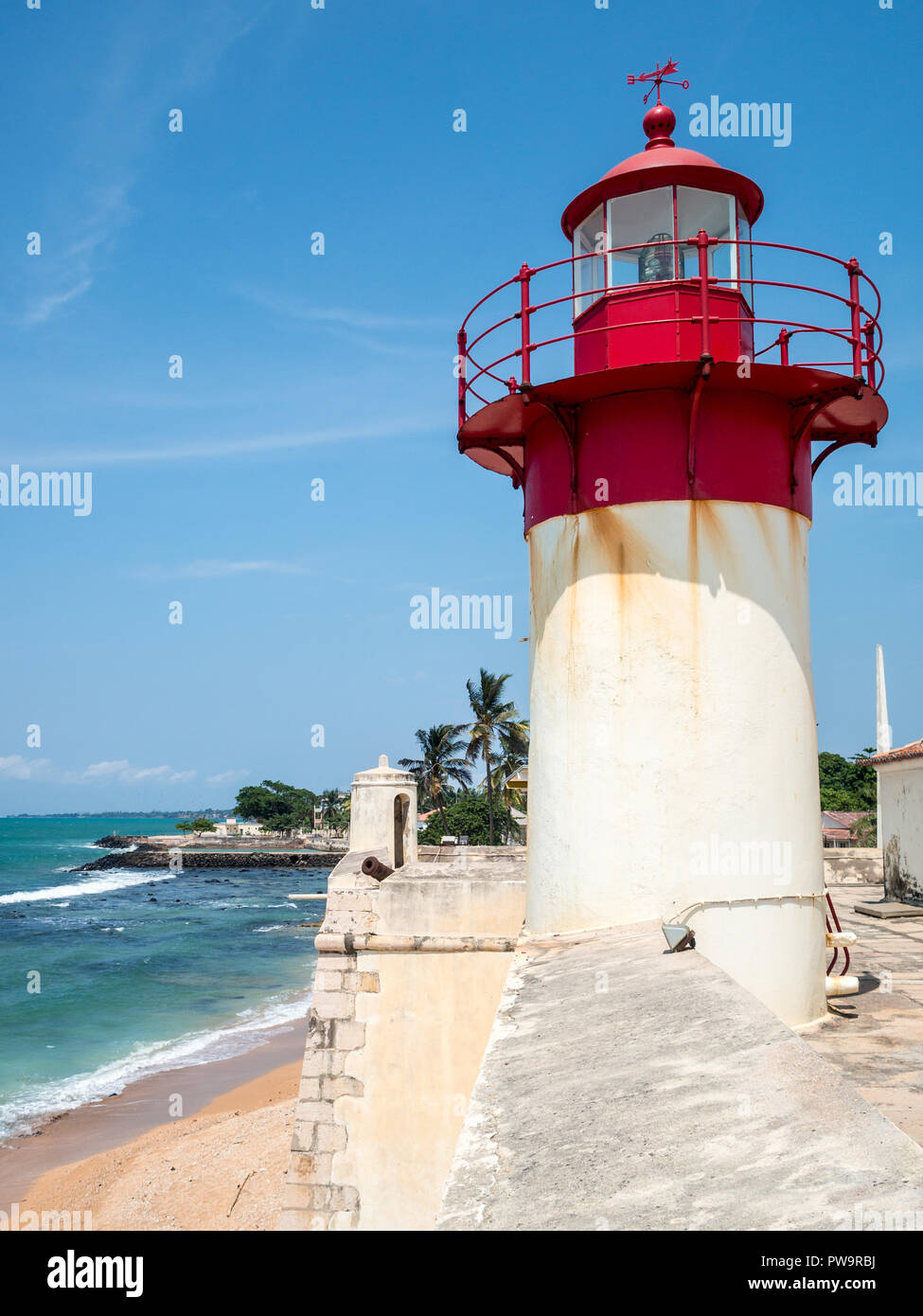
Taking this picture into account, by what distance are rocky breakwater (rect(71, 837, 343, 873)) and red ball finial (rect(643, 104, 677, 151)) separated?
308 feet

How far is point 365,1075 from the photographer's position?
8.86 meters

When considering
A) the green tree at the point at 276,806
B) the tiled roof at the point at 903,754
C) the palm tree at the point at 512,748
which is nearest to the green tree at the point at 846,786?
the palm tree at the point at 512,748

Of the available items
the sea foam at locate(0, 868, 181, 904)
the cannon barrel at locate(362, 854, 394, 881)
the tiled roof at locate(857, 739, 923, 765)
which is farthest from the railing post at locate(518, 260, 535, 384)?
the sea foam at locate(0, 868, 181, 904)

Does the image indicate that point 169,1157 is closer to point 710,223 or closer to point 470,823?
Answer: point 710,223

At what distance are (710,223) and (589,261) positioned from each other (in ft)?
3.07

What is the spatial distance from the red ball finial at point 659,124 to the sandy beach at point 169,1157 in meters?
14.2

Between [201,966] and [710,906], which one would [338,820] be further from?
[710,906]

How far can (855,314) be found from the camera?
6.60m

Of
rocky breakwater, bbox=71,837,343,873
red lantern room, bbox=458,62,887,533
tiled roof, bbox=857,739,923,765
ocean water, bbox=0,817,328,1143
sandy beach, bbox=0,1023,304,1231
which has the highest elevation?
red lantern room, bbox=458,62,887,533

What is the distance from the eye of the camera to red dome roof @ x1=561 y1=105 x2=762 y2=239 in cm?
697

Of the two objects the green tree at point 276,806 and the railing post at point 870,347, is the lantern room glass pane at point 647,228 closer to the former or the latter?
the railing post at point 870,347

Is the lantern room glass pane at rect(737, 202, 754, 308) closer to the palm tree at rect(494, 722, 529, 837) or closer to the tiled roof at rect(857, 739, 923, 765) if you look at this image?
the tiled roof at rect(857, 739, 923, 765)

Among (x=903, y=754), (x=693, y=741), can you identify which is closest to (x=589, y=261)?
(x=693, y=741)

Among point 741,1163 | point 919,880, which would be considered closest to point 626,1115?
point 741,1163
